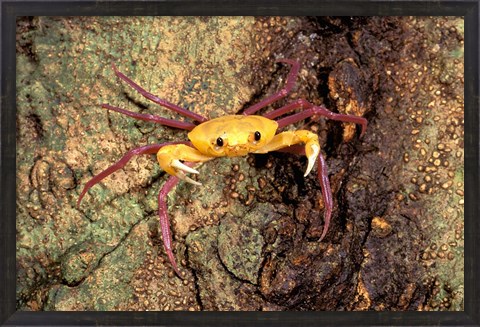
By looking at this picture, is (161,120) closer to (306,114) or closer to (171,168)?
(171,168)

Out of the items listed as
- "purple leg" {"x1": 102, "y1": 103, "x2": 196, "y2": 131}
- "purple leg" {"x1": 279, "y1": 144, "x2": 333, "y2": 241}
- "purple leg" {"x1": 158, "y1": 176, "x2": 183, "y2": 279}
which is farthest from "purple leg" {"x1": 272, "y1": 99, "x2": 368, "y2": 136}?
"purple leg" {"x1": 158, "y1": 176, "x2": 183, "y2": 279}

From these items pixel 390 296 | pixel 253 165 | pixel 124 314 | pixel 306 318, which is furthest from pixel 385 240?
pixel 124 314

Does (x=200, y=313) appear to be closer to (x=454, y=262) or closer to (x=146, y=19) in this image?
(x=454, y=262)

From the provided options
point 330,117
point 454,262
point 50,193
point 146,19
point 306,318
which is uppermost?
point 146,19

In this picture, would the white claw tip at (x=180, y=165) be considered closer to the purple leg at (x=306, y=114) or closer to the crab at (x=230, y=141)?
the crab at (x=230, y=141)

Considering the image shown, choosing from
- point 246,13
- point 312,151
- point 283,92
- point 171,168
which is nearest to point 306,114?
point 283,92

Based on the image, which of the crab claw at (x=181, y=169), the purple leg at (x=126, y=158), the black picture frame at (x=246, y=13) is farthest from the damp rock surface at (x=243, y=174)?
A: the crab claw at (x=181, y=169)

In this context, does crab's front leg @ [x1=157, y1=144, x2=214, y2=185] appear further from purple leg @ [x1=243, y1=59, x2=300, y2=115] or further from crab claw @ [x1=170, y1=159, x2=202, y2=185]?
purple leg @ [x1=243, y1=59, x2=300, y2=115]
